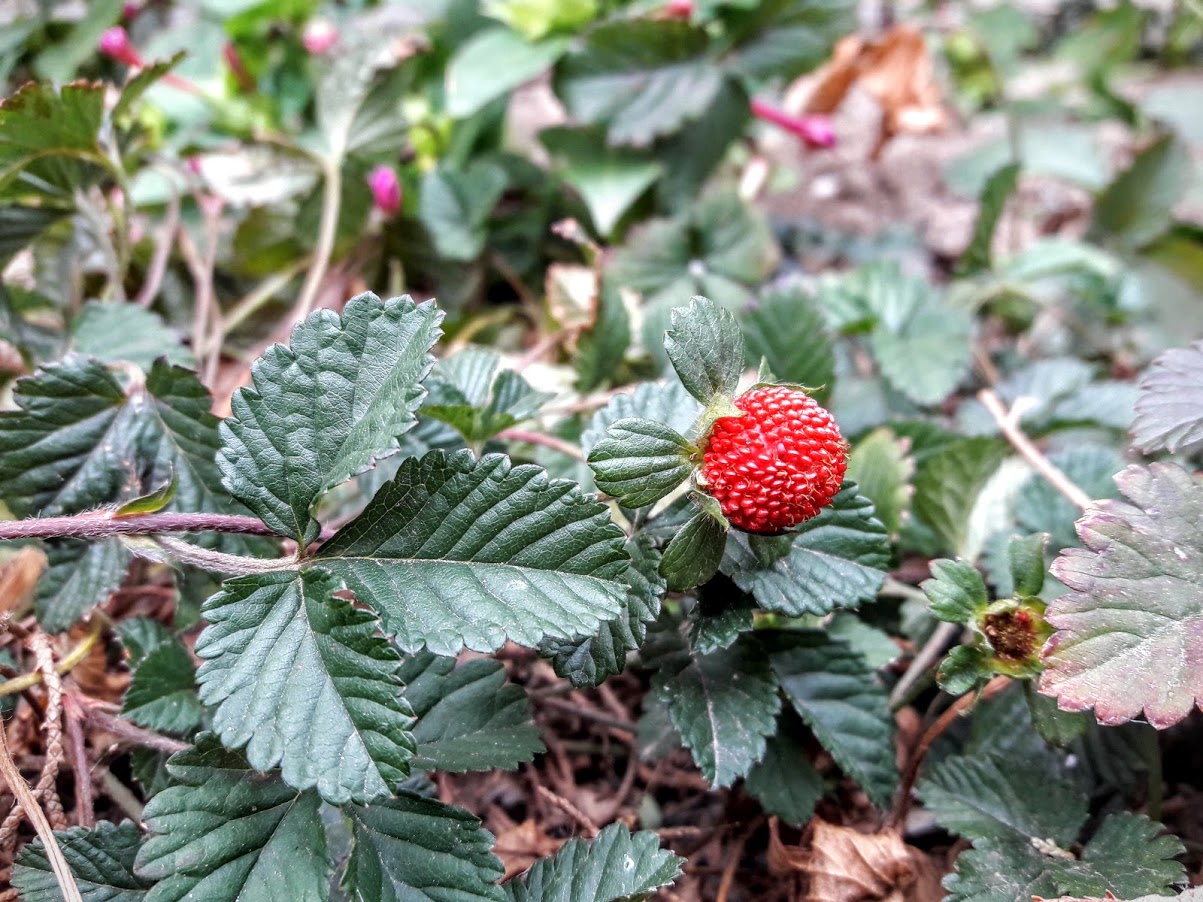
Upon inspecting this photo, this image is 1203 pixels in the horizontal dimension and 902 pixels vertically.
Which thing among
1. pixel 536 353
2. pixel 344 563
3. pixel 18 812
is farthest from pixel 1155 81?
pixel 18 812

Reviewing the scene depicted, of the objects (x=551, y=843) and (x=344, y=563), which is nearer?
(x=344, y=563)

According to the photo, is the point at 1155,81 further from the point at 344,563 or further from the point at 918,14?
the point at 344,563

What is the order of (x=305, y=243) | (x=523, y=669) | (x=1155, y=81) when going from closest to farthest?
1. (x=523, y=669)
2. (x=305, y=243)
3. (x=1155, y=81)

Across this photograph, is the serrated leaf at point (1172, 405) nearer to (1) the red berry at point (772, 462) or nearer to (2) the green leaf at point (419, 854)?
(1) the red berry at point (772, 462)

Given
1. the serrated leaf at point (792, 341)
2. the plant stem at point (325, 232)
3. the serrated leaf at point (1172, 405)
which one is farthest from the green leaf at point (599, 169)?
the serrated leaf at point (1172, 405)

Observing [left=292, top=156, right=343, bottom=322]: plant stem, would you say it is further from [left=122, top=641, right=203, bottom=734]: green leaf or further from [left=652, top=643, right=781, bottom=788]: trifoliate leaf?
[left=652, top=643, right=781, bottom=788]: trifoliate leaf

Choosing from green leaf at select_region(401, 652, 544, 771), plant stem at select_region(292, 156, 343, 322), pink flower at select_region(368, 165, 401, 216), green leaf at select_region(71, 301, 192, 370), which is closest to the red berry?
green leaf at select_region(401, 652, 544, 771)
